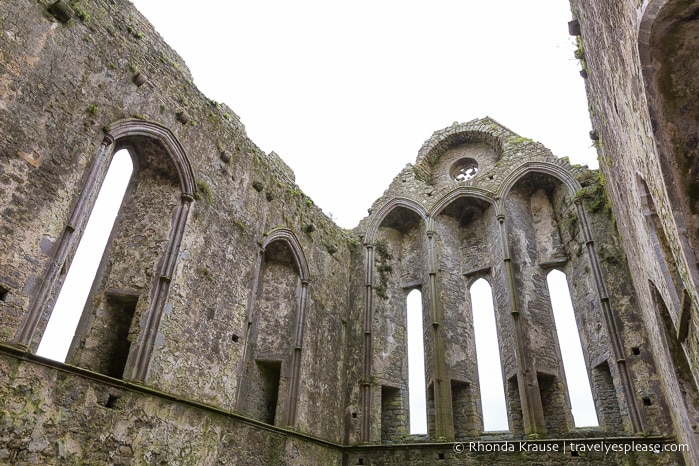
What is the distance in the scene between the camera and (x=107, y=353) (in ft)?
20.4

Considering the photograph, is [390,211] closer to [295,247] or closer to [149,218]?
[295,247]

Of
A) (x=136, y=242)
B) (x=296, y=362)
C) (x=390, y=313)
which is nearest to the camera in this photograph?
(x=136, y=242)

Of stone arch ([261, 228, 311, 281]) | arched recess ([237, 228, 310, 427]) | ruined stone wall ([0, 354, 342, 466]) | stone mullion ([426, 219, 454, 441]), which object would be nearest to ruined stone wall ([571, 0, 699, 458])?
stone mullion ([426, 219, 454, 441])

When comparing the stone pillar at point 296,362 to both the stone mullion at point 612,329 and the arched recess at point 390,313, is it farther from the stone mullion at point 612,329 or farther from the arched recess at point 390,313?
the stone mullion at point 612,329

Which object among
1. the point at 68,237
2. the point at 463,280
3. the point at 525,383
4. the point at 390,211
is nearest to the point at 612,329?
the point at 525,383

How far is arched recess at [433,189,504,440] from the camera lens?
30.9 ft

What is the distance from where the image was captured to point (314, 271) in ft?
32.2

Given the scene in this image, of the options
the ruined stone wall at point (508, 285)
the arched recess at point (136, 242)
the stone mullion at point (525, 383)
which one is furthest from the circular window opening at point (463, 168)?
the arched recess at point (136, 242)

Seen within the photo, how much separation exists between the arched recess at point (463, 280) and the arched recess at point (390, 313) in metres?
0.46

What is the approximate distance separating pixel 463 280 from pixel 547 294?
1.89 metres

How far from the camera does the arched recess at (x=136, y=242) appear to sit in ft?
17.6

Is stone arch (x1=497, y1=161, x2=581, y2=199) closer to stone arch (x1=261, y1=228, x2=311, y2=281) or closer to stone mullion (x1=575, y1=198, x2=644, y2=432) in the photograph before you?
stone mullion (x1=575, y1=198, x2=644, y2=432)

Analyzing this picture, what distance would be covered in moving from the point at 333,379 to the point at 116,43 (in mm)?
7037

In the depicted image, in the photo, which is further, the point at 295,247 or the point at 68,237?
the point at 295,247
